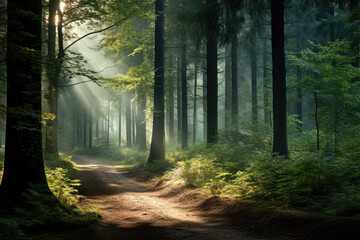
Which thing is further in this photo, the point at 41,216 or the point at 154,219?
the point at 154,219

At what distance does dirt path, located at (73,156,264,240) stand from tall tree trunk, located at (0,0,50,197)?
6.76ft

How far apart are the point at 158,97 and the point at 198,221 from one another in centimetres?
1087

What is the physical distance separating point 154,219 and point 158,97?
35.1 ft

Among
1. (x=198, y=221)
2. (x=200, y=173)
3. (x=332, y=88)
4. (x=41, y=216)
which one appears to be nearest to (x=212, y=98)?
(x=332, y=88)

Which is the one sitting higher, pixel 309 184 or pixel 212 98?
pixel 212 98

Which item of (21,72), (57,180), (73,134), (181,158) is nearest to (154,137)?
(181,158)

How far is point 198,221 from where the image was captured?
630 centimetres

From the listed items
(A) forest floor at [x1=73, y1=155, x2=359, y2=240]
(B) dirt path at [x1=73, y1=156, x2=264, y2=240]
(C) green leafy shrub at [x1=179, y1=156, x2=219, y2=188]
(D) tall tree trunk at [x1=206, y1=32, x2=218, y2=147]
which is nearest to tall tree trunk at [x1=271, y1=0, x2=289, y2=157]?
(C) green leafy shrub at [x1=179, y1=156, x2=219, y2=188]

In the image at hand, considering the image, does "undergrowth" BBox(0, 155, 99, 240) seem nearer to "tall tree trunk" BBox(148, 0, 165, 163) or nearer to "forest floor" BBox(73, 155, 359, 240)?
"forest floor" BBox(73, 155, 359, 240)

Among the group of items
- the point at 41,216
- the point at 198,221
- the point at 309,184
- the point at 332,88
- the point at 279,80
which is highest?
the point at 332,88

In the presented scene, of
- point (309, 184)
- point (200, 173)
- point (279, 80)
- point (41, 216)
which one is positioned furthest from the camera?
point (200, 173)

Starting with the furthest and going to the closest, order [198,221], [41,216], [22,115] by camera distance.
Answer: [198,221], [22,115], [41,216]

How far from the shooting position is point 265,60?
88.6 ft

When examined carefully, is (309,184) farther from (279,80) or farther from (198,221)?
(279,80)
